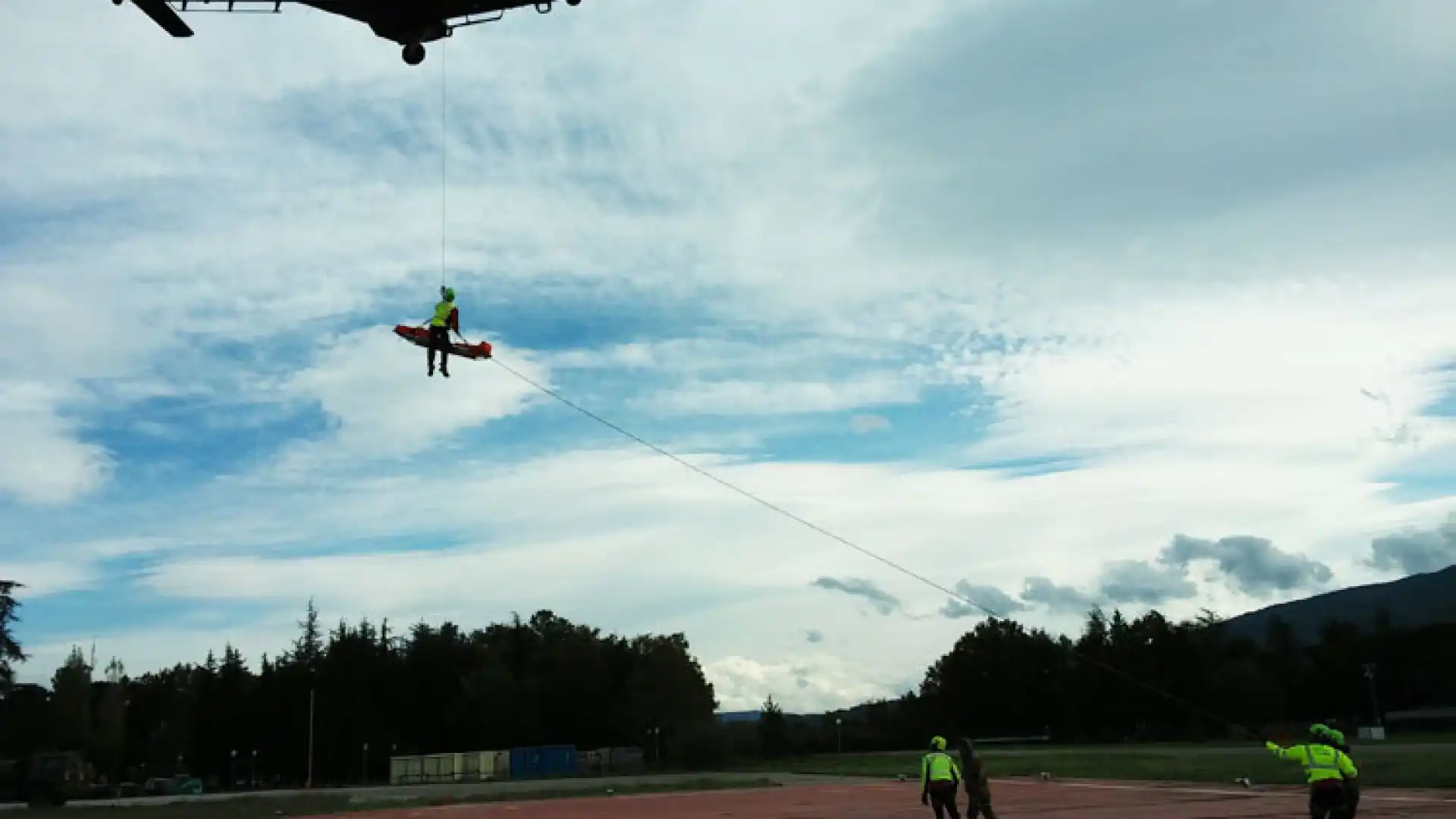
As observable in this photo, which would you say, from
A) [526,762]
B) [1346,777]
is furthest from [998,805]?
[526,762]

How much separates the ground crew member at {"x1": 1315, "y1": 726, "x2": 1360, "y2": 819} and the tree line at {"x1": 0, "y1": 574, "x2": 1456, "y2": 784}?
8070 cm

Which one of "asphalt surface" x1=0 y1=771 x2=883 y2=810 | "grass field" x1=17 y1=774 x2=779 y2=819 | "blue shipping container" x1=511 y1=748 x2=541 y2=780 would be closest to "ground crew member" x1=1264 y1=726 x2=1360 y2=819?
"grass field" x1=17 y1=774 x2=779 y2=819

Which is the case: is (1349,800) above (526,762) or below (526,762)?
above

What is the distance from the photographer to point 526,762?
80.6 meters

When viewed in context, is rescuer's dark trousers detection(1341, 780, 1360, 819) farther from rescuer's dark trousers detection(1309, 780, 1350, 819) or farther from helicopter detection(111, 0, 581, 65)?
helicopter detection(111, 0, 581, 65)

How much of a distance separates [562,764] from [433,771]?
29.5 feet

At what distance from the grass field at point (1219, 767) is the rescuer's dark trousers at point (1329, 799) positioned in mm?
17547

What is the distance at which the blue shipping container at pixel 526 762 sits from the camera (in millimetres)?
79250

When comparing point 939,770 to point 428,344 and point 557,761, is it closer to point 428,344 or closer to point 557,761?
point 428,344

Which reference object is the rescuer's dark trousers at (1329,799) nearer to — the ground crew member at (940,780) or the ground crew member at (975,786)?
the ground crew member at (975,786)

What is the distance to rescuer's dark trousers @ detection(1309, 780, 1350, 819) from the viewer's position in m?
14.3

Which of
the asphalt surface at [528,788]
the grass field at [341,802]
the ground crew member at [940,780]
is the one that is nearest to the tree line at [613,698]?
the asphalt surface at [528,788]

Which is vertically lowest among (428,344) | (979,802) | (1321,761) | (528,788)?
(528,788)

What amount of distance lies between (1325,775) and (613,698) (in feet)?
322
